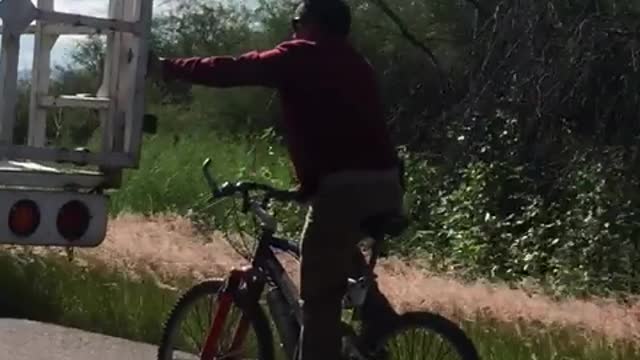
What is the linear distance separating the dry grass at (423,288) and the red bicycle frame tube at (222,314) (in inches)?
140

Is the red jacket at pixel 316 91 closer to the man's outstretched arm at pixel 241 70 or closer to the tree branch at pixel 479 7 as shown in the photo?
the man's outstretched arm at pixel 241 70

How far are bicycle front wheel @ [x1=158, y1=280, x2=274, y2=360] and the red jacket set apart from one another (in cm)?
79

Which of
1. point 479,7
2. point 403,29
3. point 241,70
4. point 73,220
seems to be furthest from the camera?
point 403,29

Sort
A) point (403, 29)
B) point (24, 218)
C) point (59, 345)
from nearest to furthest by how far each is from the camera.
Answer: point (24, 218) → point (59, 345) → point (403, 29)

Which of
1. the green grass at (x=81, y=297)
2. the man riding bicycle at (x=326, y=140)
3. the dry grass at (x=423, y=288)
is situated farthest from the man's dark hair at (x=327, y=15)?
the green grass at (x=81, y=297)

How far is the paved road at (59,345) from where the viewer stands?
376 inches

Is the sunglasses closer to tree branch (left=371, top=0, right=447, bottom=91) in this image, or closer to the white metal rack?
the white metal rack

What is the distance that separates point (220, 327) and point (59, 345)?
3.27 metres

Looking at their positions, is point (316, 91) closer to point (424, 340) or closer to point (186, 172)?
point (424, 340)

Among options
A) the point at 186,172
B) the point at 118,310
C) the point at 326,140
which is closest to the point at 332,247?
the point at 326,140

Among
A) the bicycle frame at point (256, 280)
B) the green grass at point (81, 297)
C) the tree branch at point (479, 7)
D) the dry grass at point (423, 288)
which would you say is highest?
the tree branch at point (479, 7)

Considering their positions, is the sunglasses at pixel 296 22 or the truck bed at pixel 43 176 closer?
the truck bed at pixel 43 176

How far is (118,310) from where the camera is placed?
11.0 m

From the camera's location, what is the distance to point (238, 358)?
699 cm
